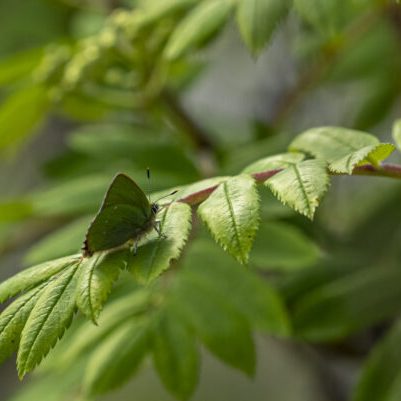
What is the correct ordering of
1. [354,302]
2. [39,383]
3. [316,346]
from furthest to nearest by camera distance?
[316,346]
[39,383]
[354,302]

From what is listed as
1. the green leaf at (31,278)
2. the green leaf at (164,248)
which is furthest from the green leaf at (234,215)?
the green leaf at (31,278)

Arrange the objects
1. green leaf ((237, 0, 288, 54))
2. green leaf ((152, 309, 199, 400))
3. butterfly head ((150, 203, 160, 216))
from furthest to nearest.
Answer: green leaf ((152, 309, 199, 400)) → green leaf ((237, 0, 288, 54)) → butterfly head ((150, 203, 160, 216))

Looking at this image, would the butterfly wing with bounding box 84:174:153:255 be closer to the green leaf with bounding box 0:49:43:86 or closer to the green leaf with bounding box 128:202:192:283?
the green leaf with bounding box 128:202:192:283

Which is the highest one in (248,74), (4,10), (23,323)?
(4,10)

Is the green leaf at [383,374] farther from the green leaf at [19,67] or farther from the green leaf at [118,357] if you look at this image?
the green leaf at [19,67]

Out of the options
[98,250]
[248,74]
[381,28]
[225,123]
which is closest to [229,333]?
[98,250]

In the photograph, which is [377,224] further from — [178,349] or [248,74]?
[248,74]

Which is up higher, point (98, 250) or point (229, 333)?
point (98, 250)

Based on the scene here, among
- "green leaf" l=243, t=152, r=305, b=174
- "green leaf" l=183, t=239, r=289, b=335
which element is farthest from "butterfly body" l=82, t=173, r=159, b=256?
"green leaf" l=183, t=239, r=289, b=335
